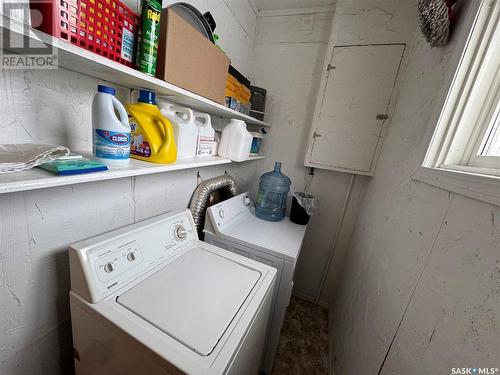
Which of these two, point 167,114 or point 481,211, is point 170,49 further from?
point 481,211

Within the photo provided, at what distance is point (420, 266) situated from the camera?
81 cm

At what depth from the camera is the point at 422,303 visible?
0.74 meters

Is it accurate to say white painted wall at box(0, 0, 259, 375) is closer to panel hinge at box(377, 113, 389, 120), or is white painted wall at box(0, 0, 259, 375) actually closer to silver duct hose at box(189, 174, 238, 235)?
silver duct hose at box(189, 174, 238, 235)

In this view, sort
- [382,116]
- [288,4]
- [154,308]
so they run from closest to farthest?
[154,308] → [382,116] → [288,4]

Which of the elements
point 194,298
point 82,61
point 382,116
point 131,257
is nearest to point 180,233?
point 131,257

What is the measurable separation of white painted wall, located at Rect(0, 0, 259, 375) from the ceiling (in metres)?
1.72

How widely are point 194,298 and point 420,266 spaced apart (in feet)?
3.00

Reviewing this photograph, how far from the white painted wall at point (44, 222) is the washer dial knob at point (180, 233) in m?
0.27

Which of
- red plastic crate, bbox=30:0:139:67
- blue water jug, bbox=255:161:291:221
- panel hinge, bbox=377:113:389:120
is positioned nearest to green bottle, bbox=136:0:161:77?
red plastic crate, bbox=30:0:139:67

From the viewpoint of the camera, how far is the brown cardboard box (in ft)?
2.57

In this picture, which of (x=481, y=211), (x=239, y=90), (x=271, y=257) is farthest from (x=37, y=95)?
(x=481, y=211)

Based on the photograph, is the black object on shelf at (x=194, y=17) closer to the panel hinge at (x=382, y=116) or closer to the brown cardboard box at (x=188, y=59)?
the brown cardboard box at (x=188, y=59)

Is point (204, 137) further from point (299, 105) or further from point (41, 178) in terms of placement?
point (299, 105)

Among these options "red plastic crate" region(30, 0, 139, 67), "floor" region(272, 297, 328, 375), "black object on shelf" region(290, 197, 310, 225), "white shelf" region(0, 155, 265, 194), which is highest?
"red plastic crate" region(30, 0, 139, 67)
